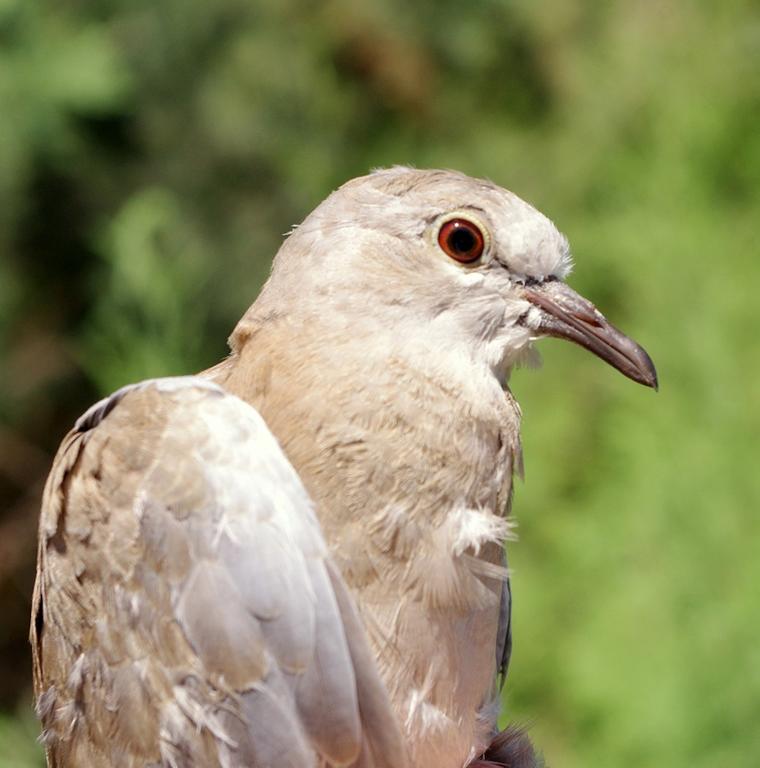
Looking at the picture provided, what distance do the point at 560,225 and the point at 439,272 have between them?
402 centimetres

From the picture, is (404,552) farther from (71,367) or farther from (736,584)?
(71,367)

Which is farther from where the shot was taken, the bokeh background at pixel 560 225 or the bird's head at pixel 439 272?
the bokeh background at pixel 560 225

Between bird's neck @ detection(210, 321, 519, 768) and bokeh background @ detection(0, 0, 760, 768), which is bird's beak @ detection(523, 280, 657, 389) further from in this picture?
bokeh background @ detection(0, 0, 760, 768)

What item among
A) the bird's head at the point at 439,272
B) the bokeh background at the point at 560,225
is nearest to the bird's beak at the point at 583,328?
the bird's head at the point at 439,272

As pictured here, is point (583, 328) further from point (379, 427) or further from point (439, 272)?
point (379, 427)

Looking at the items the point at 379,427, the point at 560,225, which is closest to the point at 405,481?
the point at 379,427

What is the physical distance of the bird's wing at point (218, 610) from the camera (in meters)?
1.77

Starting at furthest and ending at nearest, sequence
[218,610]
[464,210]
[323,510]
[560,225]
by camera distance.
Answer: [560,225]
[464,210]
[323,510]
[218,610]

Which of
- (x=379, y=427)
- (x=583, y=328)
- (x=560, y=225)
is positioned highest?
(x=583, y=328)

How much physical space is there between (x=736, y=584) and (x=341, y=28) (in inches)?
120

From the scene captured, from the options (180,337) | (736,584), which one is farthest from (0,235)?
(736,584)

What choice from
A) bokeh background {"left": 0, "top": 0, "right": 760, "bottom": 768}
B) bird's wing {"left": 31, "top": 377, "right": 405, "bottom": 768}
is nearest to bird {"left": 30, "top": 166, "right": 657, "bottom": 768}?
bird's wing {"left": 31, "top": 377, "right": 405, "bottom": 768}

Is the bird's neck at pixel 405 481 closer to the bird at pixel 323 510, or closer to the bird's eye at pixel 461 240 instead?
the bird at pixel 323 510

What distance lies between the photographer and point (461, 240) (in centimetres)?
206
